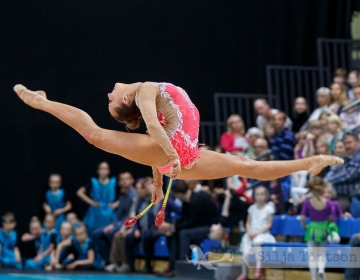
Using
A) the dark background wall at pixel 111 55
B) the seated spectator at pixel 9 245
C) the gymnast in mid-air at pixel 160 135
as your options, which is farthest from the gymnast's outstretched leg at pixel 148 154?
the dark background wall at pixel 111 55

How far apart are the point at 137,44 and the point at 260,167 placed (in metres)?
6.43

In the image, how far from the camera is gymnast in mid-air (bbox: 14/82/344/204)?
200 inches

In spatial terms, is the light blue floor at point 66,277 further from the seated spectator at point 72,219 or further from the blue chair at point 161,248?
the seated spectator at point 72,219

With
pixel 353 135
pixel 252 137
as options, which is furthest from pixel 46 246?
pixel 353 135

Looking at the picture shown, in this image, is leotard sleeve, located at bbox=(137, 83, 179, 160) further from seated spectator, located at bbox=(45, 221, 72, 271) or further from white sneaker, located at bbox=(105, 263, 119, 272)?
seated spectator, located at bbox=(45, 221, 72, 271)

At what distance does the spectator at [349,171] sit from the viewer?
8.03 metres

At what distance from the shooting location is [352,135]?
321 inches

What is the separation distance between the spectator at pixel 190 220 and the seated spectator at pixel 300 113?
1.79m

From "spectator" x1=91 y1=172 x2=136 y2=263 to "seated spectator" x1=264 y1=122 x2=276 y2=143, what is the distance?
1907 millimetres

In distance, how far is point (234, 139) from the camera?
9.96 m

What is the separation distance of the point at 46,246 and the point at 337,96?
4311mm

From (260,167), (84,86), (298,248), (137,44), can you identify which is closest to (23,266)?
(84,86)

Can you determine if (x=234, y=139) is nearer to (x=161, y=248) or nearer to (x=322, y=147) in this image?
(x=161, y=248)

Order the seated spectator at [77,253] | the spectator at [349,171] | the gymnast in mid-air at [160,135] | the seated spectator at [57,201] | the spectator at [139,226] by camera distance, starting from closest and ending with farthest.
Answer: the gymnast in mid-air at [160,135]
the spectator at [349,171]
the spectator at [139,226]
the seated spectator at [77,253]
the seated spectator at [57,201]
